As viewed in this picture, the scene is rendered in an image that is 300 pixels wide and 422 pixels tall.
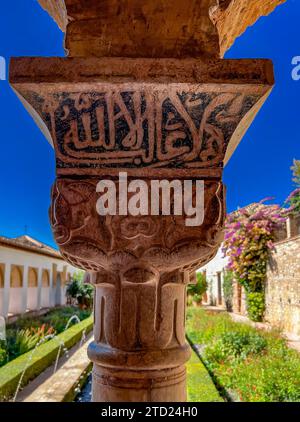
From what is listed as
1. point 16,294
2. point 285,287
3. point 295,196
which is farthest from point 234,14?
point 16,294

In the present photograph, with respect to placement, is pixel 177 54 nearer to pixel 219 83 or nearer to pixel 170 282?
pixel 219 83

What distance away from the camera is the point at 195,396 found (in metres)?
4.88

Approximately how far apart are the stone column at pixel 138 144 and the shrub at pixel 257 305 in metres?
11.1

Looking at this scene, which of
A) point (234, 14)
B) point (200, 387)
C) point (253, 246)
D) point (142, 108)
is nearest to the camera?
point (142, 108)

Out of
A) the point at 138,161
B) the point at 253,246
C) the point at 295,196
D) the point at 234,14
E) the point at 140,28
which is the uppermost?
the point at 295,196

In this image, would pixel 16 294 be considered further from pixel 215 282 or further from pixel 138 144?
pixel 138 144

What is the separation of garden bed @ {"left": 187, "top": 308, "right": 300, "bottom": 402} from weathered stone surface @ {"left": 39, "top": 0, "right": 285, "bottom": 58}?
14.4 feet

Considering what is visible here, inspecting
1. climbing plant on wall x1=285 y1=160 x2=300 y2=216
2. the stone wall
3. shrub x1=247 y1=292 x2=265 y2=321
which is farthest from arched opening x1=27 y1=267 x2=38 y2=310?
climbing plant on wall x1=285 y1=160 x2=300 y2=216

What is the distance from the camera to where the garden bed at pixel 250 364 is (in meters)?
4.63

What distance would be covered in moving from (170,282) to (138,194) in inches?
12.4

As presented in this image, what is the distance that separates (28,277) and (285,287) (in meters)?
10.4

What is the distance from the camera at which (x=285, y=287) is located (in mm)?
10203

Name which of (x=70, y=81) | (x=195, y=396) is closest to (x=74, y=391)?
(x=195, y=396)

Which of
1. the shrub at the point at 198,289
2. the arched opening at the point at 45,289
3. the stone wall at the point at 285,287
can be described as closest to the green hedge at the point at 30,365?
the stone wall at the point at 285,287
